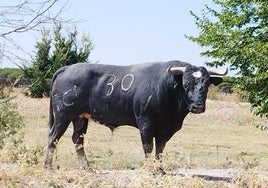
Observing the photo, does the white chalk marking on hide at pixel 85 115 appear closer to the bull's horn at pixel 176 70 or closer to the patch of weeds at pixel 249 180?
the bull's horn at pixel 176 70

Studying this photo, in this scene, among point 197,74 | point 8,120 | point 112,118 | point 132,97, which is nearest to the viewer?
point 197,74

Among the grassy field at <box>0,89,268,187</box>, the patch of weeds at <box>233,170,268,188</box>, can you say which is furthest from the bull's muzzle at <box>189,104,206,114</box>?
the patch of weeds at <box>233,170,268,188</box>

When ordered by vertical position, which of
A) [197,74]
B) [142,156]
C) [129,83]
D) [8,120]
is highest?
[197,74]

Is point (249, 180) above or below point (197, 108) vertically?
below

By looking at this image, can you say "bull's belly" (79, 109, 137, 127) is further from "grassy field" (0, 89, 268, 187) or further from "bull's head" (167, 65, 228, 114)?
"bull's head" (167, 65, 228, 114)

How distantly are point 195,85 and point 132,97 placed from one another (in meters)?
1.27

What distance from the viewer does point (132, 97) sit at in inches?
344

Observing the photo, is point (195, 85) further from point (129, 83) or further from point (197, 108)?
point (129, 83)

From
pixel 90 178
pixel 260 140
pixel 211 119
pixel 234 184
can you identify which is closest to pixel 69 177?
pixel 90 178

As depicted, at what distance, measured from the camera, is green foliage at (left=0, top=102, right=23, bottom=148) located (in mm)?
7721

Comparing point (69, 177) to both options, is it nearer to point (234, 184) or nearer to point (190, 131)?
point (234, 184)

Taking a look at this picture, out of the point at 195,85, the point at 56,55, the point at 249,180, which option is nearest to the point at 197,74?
the point at 195,85

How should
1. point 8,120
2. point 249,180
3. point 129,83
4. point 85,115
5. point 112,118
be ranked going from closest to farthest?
point 249,180 < point 8,120 < point 129,83 < point 112,118 < point 85,115

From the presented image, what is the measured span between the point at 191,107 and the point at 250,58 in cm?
646
